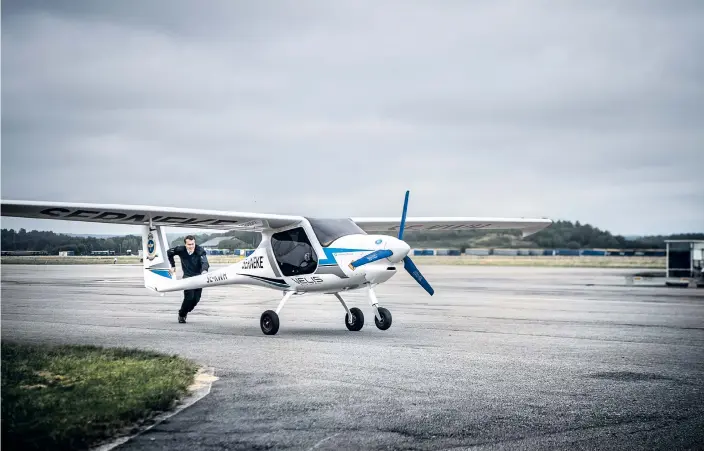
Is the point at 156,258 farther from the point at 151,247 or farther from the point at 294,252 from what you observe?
the point at 294,252

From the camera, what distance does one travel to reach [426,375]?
9.32m

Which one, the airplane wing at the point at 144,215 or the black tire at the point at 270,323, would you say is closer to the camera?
the airplane wing at the point at 144,215

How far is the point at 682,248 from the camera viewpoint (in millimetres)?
34406

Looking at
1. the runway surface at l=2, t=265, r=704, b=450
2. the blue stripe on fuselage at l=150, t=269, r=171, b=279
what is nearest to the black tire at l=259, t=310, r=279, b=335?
the runway surface at l=2, t=265, r=704, b=450

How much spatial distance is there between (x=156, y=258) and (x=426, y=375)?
9.76m

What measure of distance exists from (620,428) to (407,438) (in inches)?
81.7

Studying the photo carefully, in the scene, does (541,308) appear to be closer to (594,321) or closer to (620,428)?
(594,321)

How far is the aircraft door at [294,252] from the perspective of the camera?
14664mm

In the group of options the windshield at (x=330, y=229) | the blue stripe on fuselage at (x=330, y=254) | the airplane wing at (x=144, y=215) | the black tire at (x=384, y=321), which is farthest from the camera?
the windshield at (x=330, y=229)

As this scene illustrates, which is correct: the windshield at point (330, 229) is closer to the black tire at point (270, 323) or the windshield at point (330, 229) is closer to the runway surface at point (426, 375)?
the black tire at point (270, 323)

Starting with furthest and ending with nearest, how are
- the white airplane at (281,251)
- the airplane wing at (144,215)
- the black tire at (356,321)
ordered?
the black tire at (356,321), the white airplane at (281,251), the airplane wing at (144,215)

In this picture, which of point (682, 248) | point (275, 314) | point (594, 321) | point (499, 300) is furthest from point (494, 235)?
point (275, 314)

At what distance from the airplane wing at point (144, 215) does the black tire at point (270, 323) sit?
2.08m

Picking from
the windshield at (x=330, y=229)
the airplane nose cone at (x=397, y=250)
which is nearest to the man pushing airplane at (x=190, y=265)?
the windshield at (x=330, y=229)
